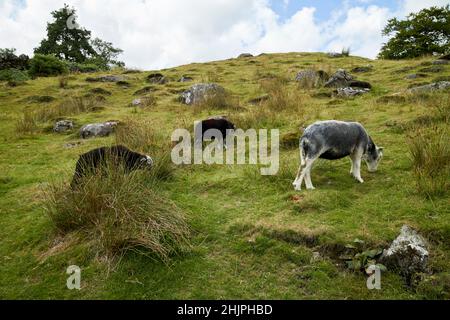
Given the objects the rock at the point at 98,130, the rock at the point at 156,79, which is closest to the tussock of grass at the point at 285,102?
the rock at the point at 98,130

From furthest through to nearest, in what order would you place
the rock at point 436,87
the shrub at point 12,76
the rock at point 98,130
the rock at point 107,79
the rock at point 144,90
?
1. the shrub at point 12,76
2. the rock at point 107,79
3. the rock at point 144,90
4. the rock at point 436,87
5. the rock at point 98,130

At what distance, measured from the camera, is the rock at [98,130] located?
43.2 feet

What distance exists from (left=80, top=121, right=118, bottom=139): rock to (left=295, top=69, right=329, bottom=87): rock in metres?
9.68

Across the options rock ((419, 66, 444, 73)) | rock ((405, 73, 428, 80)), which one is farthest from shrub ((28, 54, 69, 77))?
rock ((419, 66, 444, 73))

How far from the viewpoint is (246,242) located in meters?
5.80

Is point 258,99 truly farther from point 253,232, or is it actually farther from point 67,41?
point 67,41

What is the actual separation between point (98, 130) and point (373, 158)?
9.07 m

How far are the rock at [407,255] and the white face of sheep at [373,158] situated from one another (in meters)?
2.89

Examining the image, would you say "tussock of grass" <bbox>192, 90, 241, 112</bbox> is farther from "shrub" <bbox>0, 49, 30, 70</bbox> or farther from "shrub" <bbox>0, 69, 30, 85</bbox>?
"shrub" <bbox>0, 49, 30, 70</bbox>

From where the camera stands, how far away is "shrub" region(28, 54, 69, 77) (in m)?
31.5

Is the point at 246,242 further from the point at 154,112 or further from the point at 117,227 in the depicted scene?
the point at 154,112

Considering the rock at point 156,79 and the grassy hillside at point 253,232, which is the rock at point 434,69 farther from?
the rock at point 156,79
